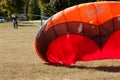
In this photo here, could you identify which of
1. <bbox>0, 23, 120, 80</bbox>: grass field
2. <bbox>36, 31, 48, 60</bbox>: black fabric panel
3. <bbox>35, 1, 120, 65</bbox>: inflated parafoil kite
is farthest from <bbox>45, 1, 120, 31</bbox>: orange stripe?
<bbox>0, 23, 120, 80</bbox>: grass field

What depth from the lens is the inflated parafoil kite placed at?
41.7 feet

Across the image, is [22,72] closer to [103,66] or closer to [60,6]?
[103,66]

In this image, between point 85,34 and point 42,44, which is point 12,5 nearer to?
point 42,44

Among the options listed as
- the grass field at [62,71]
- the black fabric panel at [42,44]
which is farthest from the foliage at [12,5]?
the black fabric panel at [42,44]

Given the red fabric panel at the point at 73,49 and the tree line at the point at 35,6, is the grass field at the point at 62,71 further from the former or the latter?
the tree line at the point at 35,6

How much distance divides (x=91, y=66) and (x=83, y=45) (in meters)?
1.00

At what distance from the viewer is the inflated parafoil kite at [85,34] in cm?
1272

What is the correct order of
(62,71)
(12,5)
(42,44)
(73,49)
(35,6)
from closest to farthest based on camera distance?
(62,71), (73,49), (42,44), (12,5), (35,6)

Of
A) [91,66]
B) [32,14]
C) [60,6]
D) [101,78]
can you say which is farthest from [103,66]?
[32,14]

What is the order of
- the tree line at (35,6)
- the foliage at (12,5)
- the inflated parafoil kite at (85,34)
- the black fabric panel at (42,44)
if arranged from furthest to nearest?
the foliage at (12,5), the tree line at (35,6), the black fabric panel at (42,44), the inflated parafoil kite at (85,34)

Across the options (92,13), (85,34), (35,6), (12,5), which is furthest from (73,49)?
(35,6)

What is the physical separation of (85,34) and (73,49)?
0.61 metres

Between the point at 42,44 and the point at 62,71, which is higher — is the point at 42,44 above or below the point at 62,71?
above

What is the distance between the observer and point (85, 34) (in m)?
12.7
